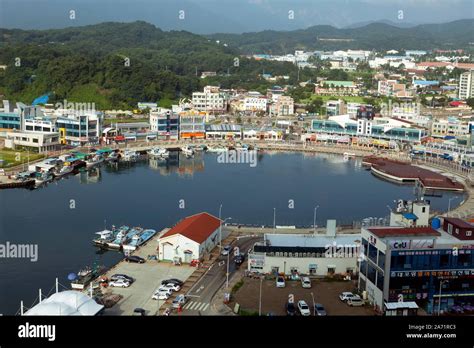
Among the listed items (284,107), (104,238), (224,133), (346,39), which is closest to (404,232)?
(104,238)

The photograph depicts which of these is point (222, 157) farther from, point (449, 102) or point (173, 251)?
point (449, 102)

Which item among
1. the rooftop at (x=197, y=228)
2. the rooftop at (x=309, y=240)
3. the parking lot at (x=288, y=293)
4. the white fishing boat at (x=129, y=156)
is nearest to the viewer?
the parking lot at (x=288, y=293)

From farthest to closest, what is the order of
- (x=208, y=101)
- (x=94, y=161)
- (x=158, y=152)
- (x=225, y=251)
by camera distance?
(x=208, y=101)
(x=158, y=152)
(x=94, y=161)
(x=225, y=251)

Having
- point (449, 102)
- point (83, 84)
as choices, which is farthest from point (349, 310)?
point (449, 102)

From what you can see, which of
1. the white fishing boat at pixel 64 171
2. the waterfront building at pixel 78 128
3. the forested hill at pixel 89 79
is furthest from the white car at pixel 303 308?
the forested hill at pixel 89 79

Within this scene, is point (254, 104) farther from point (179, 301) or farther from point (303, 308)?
point (303, 308)

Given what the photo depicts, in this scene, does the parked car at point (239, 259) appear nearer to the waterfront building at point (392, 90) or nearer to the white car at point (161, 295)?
the white car at point (161, 295)
